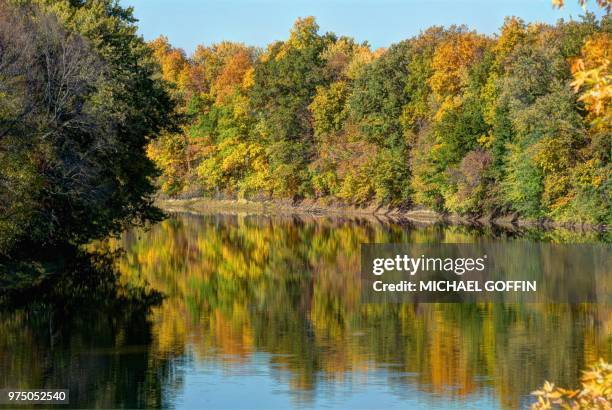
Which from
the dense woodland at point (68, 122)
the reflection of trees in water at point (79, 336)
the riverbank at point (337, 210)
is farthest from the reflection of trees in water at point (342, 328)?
the riverbank at point (337, 210)

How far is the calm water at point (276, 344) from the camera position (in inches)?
737

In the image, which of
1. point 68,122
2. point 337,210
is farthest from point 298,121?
point 68,122

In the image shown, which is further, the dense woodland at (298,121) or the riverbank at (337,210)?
the riverbank at (337,210)

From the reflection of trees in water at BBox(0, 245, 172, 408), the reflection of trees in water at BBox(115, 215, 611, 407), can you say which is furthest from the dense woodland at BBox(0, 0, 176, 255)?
the reflection of trees in water at BBox(115, 215, 611, 407)

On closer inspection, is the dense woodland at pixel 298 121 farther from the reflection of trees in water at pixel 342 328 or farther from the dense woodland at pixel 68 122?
the reflection of trees in water at pixel 342 328

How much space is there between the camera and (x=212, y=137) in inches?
4614

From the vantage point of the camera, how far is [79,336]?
2478 cm

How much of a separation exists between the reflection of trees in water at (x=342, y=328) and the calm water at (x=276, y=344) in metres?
0.06

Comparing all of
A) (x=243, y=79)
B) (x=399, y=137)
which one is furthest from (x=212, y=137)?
(x=399, y=137)

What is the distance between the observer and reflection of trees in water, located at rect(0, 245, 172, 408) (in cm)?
1900

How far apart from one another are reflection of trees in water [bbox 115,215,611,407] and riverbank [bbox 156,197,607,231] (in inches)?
1152

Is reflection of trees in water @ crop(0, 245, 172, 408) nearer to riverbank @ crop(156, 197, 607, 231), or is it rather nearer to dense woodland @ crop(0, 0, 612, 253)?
dense woodland @ crop(0, 0, 612, 253)

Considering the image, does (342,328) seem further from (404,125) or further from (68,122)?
(404,125)

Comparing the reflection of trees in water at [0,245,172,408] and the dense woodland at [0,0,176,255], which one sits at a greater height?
the dense woodland at [0,0,176,255]
